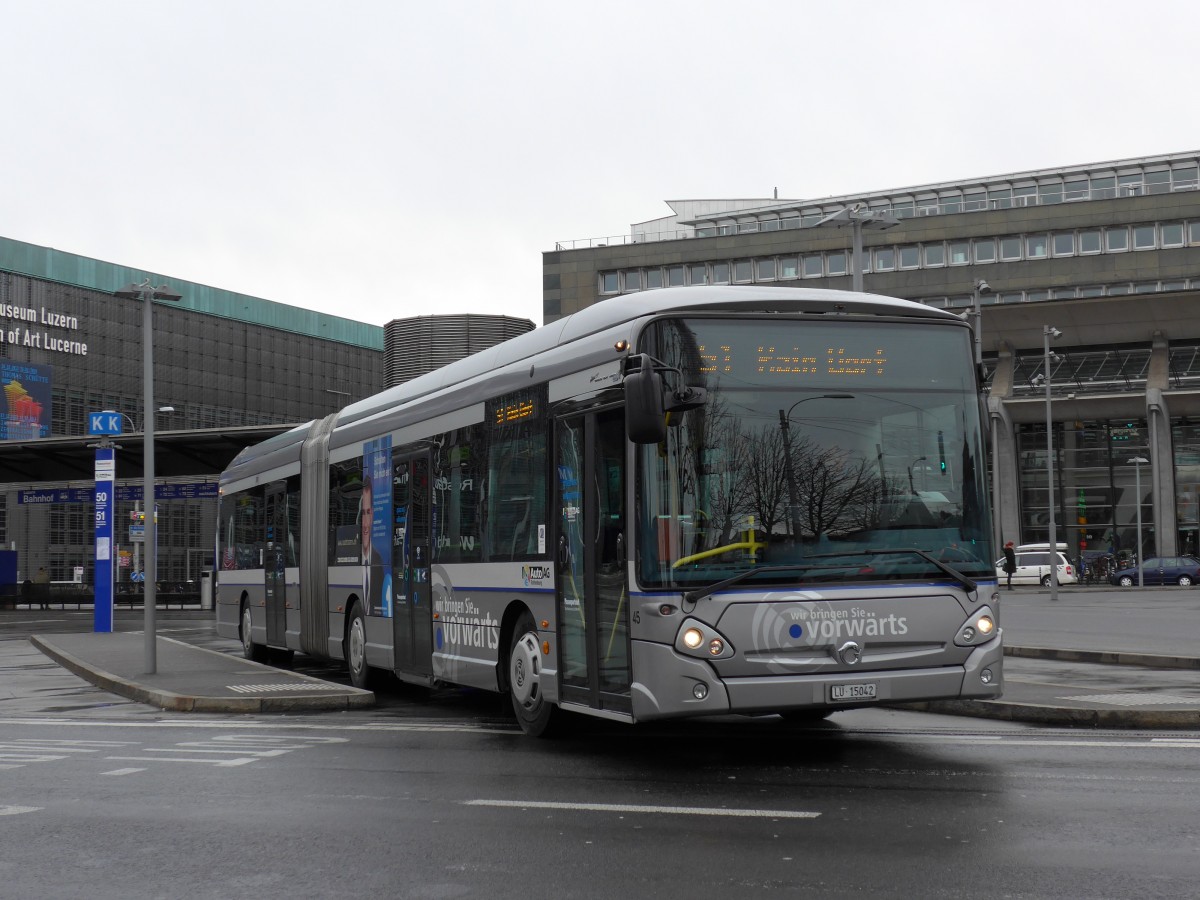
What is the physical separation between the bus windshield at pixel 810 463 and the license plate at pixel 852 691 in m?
0.70

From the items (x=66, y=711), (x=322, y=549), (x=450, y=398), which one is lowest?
(x=66, y=711)

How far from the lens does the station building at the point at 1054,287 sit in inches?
2437

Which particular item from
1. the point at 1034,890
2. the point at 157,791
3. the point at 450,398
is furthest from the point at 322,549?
the point at 1034,890

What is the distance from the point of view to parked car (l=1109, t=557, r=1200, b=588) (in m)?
56.8

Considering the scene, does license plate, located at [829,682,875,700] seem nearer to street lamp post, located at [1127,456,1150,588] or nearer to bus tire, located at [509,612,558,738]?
bus tire, located at [509,612,558,738]

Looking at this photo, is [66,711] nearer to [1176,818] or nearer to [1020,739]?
[1020,739]

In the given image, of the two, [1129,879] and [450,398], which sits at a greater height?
[450,398]

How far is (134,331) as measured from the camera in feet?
350

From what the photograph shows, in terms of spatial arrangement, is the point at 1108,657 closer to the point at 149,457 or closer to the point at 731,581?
the point at 731,581

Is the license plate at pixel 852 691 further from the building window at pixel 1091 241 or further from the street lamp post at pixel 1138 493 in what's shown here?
the building window at pixel 1091 241

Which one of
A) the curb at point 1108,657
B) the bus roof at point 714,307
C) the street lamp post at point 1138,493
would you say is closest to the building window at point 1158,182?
the street lamp post at point 1138,493

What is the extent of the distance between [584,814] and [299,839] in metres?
1.60

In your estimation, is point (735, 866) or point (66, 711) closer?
point (735, 866)

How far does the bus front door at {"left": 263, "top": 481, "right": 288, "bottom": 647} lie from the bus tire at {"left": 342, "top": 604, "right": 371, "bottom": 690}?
3.42 meters
